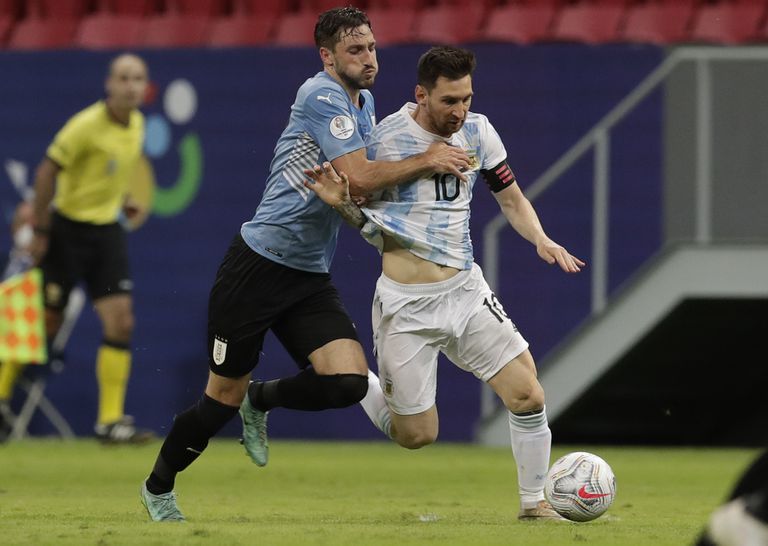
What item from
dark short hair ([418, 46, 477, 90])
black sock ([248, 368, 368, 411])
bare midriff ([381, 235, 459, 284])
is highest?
dark short hair ([418, 46, 477, 90])

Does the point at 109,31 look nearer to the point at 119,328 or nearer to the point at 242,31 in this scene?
the point at 242,31

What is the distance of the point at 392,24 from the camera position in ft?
45.6

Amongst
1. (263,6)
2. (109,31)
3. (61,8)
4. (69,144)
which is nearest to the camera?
(69,144)

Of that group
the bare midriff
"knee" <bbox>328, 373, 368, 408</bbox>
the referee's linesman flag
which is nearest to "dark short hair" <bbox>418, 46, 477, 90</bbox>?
the bare midriff

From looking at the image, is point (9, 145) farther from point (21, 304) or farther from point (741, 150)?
point (741, 150)

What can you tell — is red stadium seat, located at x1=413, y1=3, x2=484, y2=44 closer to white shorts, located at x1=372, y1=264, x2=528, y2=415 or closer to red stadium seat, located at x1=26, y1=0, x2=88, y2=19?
red stadium seat, located at x1=26, y1=0, x2=88, y2=19

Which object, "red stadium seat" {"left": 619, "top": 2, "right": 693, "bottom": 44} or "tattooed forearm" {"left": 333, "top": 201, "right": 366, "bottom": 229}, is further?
"red stadium seat" {"left": 619, "top": 2, "right": 693, "bottom": 44}

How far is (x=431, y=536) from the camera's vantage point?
6.41m

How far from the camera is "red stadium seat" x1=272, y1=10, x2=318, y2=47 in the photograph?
555 inches

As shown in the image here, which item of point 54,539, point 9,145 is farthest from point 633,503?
point 9,145

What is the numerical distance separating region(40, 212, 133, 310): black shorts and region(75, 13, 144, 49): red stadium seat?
281 cm

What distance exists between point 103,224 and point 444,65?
5.82m

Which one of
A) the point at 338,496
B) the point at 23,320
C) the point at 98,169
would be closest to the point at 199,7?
the point at 98,169

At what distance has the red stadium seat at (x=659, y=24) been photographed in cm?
1322
